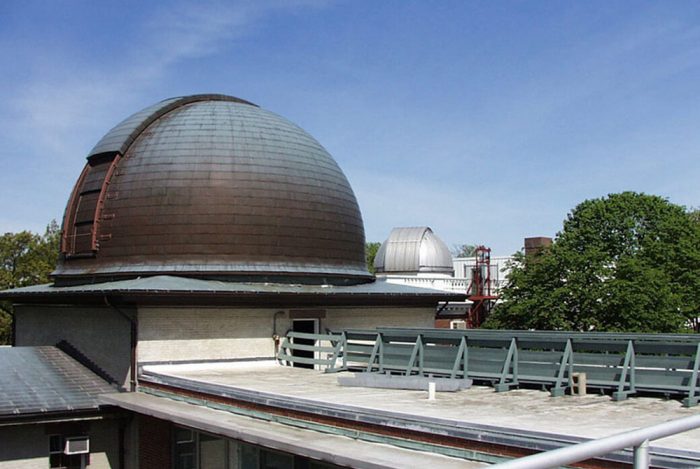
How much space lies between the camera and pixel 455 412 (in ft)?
40.8

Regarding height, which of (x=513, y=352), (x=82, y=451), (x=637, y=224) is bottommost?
(x=82, y=451)

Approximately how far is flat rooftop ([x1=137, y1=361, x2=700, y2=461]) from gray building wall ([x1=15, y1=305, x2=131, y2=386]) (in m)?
3.48

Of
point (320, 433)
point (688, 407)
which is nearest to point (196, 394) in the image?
point (320, 433)

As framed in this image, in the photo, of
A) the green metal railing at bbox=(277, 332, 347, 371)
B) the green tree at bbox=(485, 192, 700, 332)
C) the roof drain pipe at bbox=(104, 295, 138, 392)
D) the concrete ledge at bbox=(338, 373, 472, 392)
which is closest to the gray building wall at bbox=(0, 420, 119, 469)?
the roof drain pipe at bbox=(104, 295, 138, 392)

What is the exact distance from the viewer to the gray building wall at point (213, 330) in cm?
2141

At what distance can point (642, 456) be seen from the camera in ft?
10.9

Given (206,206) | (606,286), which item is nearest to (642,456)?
(206,206)

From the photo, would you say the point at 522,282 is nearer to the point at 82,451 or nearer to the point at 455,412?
the point at 82,451

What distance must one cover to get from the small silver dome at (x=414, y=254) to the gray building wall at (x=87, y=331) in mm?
28691

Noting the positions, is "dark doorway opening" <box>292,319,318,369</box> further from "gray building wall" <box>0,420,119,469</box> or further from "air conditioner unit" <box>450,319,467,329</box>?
"air conditioner unit" <box>450,319,467,329</box>

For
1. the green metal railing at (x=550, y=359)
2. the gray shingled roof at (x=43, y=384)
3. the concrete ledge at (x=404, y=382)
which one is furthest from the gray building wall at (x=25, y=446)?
the concrete ledge at (x=404, y=382)

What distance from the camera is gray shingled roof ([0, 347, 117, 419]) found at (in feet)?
63.5

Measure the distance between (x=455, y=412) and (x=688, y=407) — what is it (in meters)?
3.67

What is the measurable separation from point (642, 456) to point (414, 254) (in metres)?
49.2
